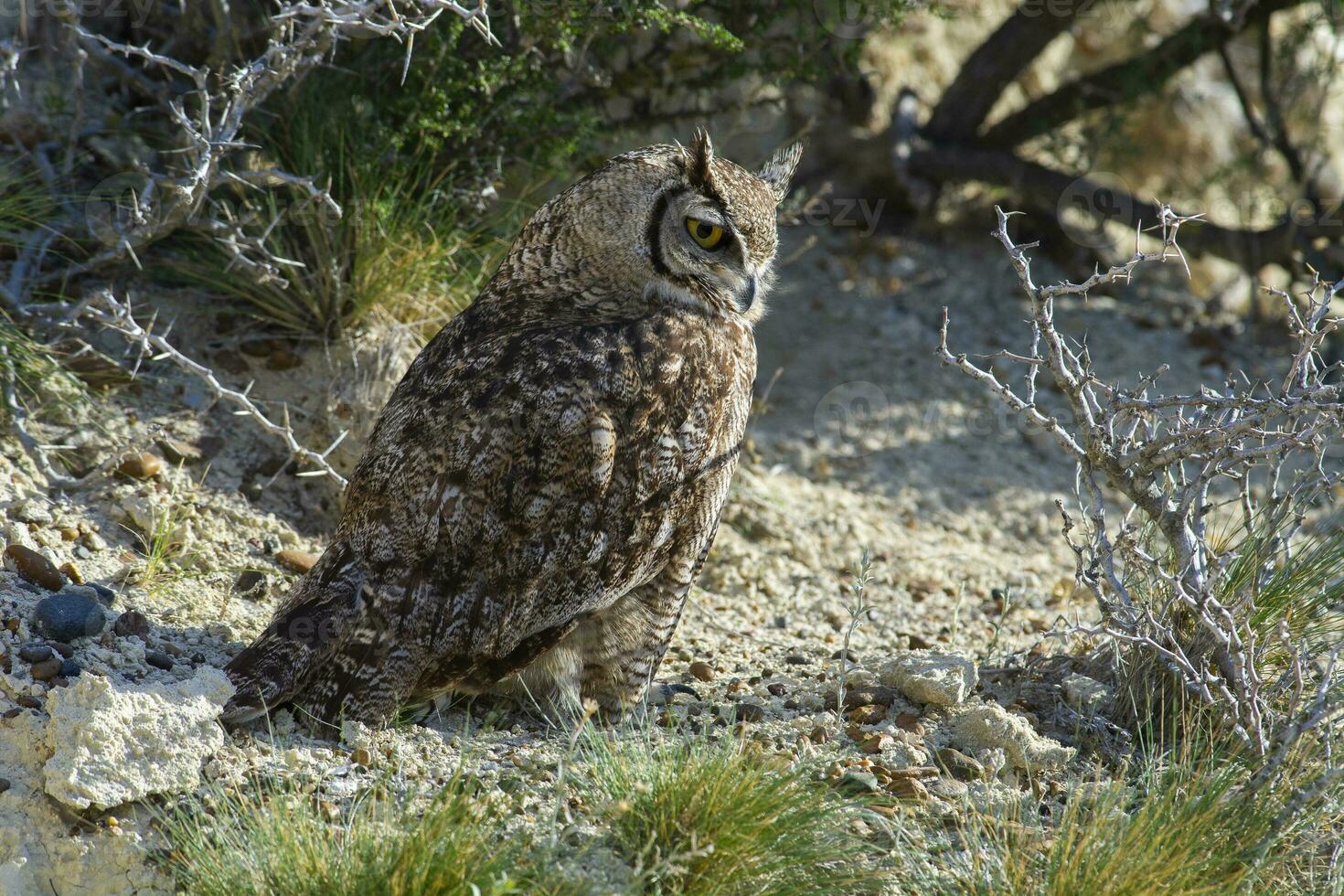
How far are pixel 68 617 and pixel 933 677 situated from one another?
2.35 metres

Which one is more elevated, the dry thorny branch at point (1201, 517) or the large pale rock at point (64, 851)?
the dry thorny branch at point (1201, 517)

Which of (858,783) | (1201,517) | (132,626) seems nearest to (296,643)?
(132,626)

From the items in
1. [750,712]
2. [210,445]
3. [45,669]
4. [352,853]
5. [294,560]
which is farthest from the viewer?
[210,445]

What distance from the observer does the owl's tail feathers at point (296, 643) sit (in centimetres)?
307

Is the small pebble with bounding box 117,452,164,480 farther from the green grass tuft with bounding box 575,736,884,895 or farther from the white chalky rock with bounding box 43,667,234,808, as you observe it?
the green grass tuft with bounding box 575,736,884,895

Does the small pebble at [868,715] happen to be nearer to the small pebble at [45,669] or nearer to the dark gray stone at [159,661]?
the dark gray stone at [159,661]

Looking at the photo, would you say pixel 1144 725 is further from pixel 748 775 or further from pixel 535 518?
pixel 535 518

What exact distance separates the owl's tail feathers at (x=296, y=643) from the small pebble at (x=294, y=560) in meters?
0.77

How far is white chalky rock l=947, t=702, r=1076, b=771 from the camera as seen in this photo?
10.6 feet

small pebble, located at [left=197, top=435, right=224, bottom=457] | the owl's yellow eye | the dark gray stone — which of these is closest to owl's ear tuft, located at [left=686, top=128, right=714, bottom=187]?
the owl's yellow eye

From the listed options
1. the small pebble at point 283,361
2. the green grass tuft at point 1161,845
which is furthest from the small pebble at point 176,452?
the green grass tuft at point 1161,845

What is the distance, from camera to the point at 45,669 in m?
3.09

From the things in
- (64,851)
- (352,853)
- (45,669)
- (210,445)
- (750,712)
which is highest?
(750,712)

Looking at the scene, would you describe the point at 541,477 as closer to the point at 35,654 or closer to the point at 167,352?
the point at 35,654
